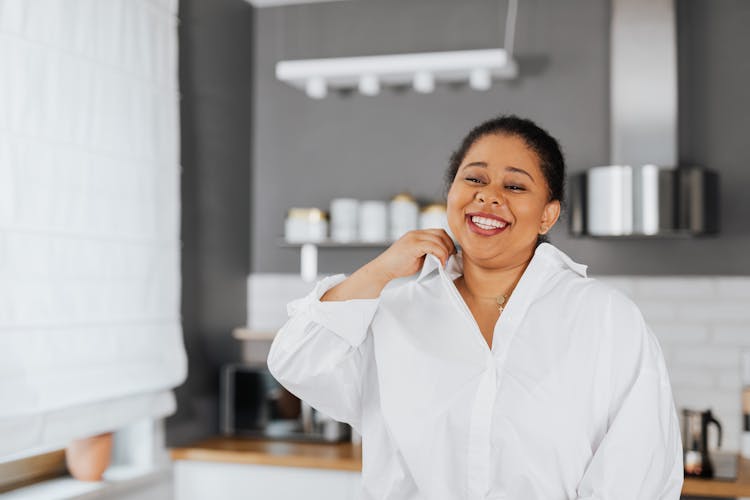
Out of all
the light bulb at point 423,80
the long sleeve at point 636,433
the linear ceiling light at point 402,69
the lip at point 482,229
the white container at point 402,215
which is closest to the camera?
the long sleeve at point 636,433

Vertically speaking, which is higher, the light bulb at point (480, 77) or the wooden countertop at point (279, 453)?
the light bulb at point (480, 77)

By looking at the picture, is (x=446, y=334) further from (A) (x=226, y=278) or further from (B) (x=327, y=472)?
(A) (x=226, y=278)

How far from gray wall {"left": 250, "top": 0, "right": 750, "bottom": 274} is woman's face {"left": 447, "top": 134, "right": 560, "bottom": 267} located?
185 centimetres

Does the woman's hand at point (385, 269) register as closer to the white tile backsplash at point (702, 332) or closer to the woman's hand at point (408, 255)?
the woman's hand at point (408, 255)

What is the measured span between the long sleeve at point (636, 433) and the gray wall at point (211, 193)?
1.98 meters

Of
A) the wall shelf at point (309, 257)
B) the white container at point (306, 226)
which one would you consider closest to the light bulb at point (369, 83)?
the white container at point (306, 226)

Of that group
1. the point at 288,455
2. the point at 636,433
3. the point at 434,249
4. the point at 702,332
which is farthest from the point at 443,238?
the point at 702,332

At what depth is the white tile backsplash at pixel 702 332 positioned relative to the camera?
10.6 ft

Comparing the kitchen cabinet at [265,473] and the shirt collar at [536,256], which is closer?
the shirt collar at [536,256]

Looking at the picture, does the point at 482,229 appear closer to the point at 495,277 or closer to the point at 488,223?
the point at 488,223

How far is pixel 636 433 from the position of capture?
140cm

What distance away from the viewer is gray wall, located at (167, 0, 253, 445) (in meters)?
3.18

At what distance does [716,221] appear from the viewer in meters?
2.99

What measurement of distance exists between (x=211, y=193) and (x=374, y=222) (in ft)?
2.09
